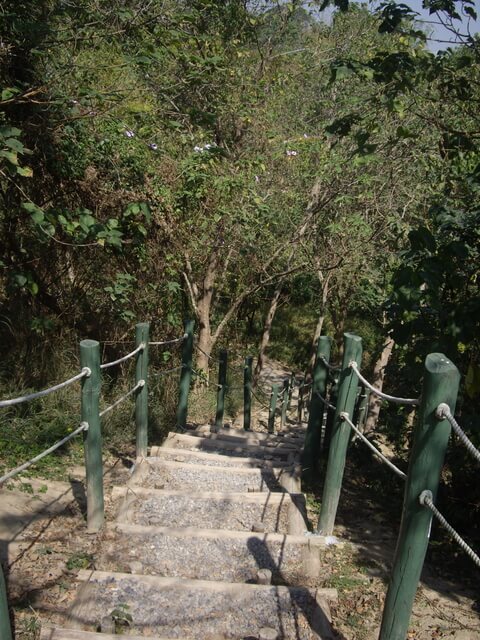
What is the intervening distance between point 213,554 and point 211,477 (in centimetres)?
115

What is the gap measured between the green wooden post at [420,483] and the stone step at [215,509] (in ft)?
4.28

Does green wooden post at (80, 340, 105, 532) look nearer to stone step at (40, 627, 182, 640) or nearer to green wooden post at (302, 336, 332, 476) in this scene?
stone step at (40, 627, 182, 640)

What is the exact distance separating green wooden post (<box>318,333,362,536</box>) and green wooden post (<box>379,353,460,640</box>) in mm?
1232

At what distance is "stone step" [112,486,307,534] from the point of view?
3.65 metres

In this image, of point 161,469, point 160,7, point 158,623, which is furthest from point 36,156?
point 158,623

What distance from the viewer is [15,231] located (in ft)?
19.7

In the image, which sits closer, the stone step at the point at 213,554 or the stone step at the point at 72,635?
the stone step at the point at 72,635

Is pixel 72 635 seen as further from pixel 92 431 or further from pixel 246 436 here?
pixel 246 436

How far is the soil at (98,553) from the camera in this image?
9.12 ft

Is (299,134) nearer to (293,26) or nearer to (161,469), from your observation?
(293,26)

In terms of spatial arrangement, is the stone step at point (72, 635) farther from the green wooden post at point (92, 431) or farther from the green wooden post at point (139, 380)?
the green wooden post at point (139, 380)

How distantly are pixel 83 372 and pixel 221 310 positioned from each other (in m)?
9.88

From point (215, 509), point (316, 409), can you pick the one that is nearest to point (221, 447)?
point (316, 409)

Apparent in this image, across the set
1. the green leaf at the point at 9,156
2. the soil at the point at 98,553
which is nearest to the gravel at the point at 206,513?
the soil at the point at 98,553
